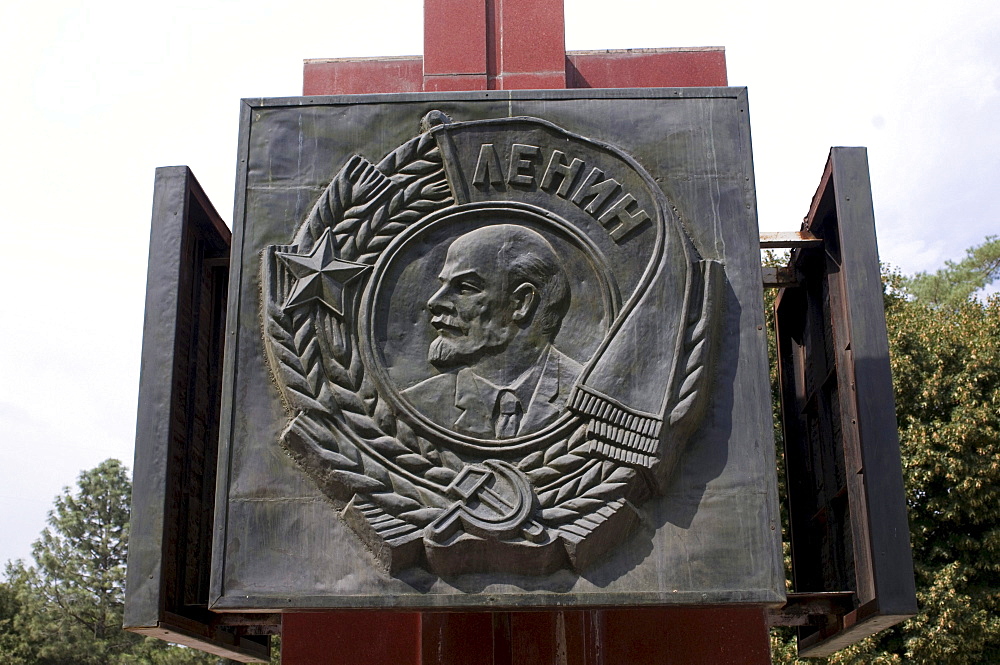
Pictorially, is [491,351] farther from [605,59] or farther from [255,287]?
[605,59]

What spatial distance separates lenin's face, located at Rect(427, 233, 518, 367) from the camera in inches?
303

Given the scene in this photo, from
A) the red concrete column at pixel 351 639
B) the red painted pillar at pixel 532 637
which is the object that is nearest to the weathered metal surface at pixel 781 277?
the red painted pillar at pixel 532 637

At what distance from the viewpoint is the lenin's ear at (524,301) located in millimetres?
7793

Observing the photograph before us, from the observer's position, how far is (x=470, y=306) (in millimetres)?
7801

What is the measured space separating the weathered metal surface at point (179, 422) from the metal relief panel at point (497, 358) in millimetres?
605

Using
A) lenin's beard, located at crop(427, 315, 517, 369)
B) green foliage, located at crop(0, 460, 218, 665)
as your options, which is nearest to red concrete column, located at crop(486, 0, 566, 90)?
lenin's beard, located at crop(427, 315, 517, 369)

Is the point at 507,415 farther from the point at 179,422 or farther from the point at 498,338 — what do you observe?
the point at 179,422

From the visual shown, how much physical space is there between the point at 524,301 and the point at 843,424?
8.70 feet

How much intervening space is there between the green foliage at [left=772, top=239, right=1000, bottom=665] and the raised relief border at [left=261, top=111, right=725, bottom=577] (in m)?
12.1

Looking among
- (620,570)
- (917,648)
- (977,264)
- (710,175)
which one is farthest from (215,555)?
(977,264)

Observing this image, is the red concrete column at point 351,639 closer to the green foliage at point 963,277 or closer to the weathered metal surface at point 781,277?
the weathered metal surface at point 781,277

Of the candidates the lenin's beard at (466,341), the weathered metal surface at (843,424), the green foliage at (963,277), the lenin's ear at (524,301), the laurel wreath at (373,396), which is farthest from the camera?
the green foliage at (963,277)

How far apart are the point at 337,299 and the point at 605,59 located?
429cm

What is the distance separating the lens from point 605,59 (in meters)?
10.4
